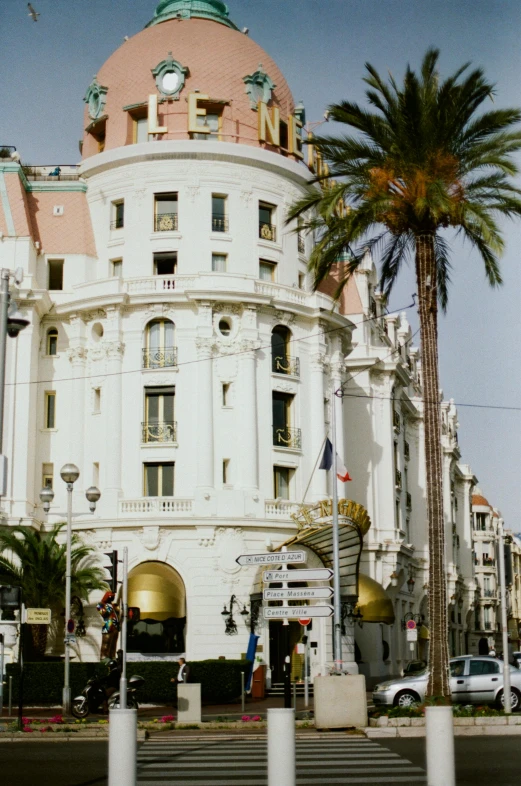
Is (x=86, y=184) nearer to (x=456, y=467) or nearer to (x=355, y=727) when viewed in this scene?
(x=355, y=727)

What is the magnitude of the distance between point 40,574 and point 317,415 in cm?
1395

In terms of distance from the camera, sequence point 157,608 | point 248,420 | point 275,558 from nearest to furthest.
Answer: point 275,558 → point 157,608 → point 248,420

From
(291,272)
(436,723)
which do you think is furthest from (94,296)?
(436,723)

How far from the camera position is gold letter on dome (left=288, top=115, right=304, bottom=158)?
51.9 meters

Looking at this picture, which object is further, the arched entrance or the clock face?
the clock face

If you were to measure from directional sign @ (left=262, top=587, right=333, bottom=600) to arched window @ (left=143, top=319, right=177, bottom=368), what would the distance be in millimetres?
25275

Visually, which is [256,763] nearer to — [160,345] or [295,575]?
[295,575]

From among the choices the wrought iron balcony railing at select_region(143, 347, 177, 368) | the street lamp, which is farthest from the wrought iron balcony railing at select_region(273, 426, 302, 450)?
the street lamp

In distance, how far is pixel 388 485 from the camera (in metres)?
60.8

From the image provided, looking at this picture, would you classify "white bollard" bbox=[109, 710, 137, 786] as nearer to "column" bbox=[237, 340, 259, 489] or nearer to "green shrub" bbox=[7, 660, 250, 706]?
"green shrub" bbox=[7, 660, 250, 706]

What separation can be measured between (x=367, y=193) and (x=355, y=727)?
13.5m

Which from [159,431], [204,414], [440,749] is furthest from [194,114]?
[440,749]

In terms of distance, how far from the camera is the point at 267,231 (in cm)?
5088

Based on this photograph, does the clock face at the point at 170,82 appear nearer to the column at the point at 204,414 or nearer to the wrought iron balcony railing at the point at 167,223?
the wrought iron balcony railing at the point at 167,223
